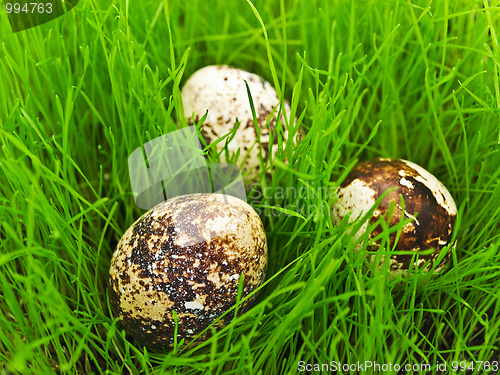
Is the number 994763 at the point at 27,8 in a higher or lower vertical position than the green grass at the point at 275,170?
higher

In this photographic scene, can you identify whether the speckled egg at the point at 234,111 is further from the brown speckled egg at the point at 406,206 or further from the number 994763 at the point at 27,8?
the number 994763 at the point at 27,8

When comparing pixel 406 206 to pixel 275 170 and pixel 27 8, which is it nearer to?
pixel 275 170

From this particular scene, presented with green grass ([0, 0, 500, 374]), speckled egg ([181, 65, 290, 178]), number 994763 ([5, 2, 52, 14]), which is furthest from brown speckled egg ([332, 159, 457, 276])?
number 994763 ([5, 2, 52, 14])

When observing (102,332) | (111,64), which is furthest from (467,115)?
(102,332)

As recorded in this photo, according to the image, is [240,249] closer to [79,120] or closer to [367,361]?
[367,361]

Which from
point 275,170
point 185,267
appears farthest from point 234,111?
point 185,267

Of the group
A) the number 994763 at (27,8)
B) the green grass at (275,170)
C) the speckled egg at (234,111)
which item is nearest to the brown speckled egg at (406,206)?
the green grass at (275,170)
